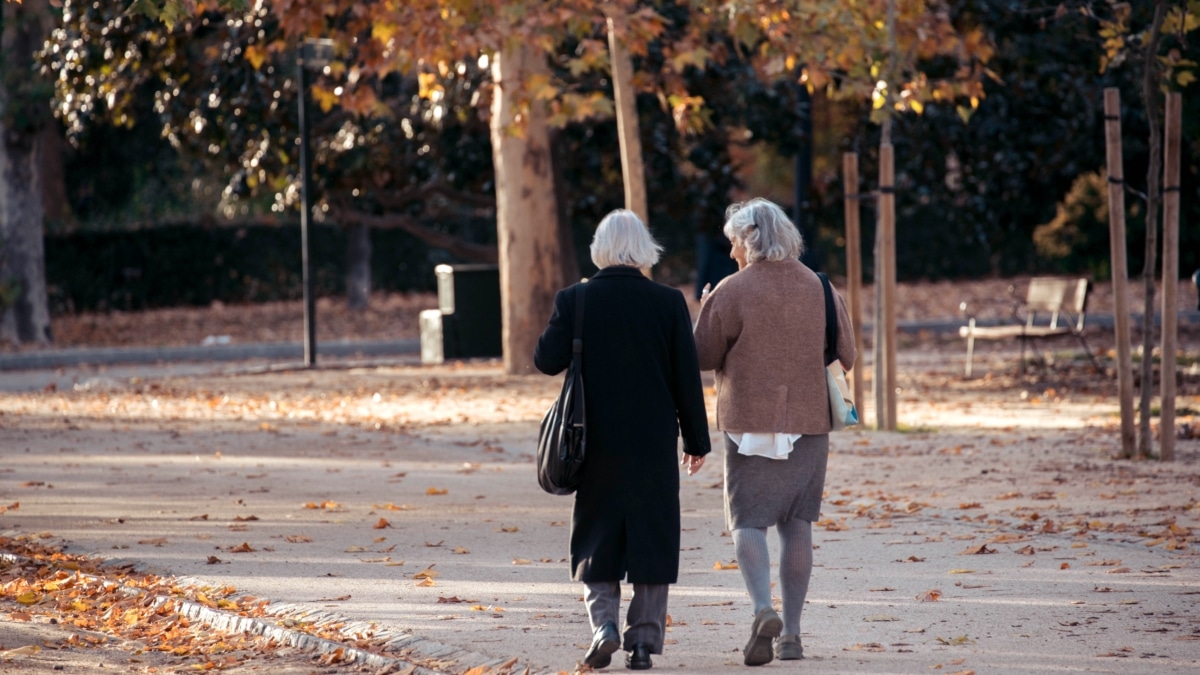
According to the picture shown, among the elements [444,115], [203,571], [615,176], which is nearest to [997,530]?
[203,571]

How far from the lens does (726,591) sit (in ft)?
22.0

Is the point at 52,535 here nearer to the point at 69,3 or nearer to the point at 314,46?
the point at 314,46

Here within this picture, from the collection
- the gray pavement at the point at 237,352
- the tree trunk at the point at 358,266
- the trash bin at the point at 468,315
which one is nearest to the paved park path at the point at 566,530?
the trash bin at the point at 468,315

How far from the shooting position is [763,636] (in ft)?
17.2

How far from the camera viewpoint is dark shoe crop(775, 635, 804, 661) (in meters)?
5.40

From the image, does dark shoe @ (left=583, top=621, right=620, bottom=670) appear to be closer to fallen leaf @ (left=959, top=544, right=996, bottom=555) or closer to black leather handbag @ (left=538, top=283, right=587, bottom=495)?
black leather handbag @ (left=538, top=283, right=587, bottom=495)

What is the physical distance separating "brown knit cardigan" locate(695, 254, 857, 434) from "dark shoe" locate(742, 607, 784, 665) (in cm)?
65

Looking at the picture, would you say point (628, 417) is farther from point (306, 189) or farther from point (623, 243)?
point (306, 189)

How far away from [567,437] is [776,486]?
787mm

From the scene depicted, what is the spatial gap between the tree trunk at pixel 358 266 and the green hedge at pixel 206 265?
2.52 feet

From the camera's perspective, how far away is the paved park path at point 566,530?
224 inches

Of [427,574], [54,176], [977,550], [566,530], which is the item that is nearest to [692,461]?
[427,574]

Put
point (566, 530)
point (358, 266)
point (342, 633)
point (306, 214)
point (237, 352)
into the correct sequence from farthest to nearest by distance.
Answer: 1. point (358, 266)
2. point (237, 352)
3. point (306, 214)
4. point (566, 530)
5. point (342, 633)

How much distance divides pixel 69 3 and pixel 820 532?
48.4 feet
